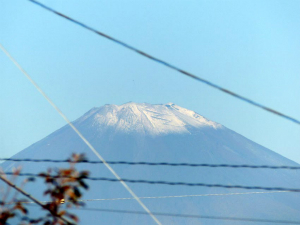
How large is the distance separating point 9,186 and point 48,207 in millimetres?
688

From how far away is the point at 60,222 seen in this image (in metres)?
4.59

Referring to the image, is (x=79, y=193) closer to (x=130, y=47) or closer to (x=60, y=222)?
(x=60, y=222)

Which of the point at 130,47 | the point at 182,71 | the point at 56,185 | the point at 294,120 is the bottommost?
the point at 294,120

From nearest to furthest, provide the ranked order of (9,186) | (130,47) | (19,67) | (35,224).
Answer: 1. (35,224)
2. (9,186)
3. (130,47)
4. (19,67)

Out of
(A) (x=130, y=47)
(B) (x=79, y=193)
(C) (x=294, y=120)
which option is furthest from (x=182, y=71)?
(B) (x=79, y=193)

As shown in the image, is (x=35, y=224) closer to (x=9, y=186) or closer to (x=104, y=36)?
(x=9, y=186)

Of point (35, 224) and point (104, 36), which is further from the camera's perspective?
point (104, 36)

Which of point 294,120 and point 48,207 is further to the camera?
point 294,120

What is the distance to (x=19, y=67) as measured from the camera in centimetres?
662

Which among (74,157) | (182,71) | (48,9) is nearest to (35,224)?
(74,157)

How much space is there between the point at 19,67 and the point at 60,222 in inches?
99.6

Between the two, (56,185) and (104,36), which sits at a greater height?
(104,36)

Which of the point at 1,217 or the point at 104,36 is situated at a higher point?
the point at 104,36

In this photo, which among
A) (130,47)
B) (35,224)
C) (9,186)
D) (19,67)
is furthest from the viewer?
(19,67)
